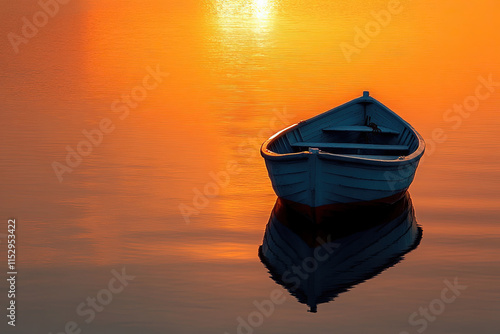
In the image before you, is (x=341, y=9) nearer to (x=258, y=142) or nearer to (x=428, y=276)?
(x=258, y=142)

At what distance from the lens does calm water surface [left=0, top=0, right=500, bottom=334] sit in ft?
40.0

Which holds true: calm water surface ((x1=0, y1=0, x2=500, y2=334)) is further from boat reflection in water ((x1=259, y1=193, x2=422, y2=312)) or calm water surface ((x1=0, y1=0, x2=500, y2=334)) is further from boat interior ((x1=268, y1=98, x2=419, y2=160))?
boat interior ((x1=268, y1=98, x2=419, y2=160))

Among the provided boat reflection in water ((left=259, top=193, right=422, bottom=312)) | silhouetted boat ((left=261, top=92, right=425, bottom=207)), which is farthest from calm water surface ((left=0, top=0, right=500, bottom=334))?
silhouetted boat ((left=261, top=92, right=425, bottom=207))

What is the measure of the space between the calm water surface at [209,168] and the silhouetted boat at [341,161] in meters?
0.89

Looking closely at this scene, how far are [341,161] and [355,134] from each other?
4.40 m

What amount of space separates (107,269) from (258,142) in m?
8.16

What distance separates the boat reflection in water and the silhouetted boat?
320 mm

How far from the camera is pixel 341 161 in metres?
14.7

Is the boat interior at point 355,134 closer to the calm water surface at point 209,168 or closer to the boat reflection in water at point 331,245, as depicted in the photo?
the calm water surface at point 209,168

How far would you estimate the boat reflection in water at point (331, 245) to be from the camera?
13180 mm

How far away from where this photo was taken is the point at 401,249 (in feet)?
48.2

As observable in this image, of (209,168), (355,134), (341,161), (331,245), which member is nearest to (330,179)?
(341,161)

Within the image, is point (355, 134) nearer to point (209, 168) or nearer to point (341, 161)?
point (209, 168)

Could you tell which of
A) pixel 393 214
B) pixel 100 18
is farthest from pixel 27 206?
pixel 100 18
